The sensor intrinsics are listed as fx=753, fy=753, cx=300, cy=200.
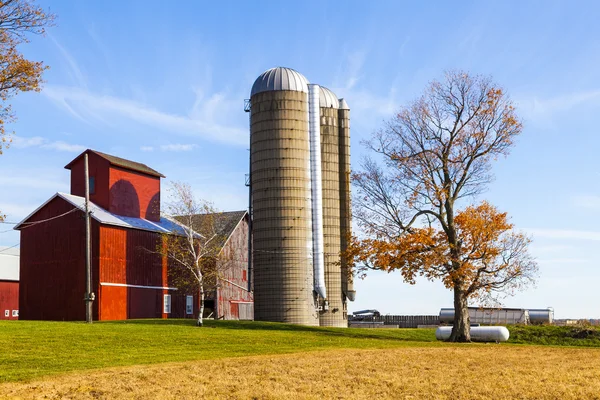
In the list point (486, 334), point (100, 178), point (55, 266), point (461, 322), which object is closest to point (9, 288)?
point (55, 266)

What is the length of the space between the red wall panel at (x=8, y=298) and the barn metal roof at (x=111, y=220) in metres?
13.4


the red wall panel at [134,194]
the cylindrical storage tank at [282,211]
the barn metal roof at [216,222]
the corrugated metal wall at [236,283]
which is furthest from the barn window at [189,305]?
the cylindrical storage tank at [282,211]

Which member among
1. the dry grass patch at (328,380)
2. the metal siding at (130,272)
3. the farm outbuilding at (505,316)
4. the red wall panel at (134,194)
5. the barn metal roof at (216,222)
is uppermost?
the red wall panel at (134,194)

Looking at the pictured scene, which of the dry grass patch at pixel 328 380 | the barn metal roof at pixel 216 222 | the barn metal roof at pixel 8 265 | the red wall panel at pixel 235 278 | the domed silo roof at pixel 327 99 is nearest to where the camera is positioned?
the dry grass patch at pixel 328 380

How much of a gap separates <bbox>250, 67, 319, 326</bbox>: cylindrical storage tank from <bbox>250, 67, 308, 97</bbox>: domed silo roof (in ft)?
0.81

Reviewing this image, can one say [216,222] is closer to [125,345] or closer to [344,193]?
[344,193]

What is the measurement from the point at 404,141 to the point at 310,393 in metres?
27.3

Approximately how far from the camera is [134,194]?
5738 centimetres

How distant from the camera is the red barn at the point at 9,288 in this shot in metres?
65.4

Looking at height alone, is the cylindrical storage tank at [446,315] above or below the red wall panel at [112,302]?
below

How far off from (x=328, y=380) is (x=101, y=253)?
3383cm

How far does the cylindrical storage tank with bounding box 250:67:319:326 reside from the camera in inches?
2079

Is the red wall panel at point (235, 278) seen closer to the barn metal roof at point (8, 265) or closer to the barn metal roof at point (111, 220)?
the barn metal roof at point (111, 220)

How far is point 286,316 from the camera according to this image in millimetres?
52625
